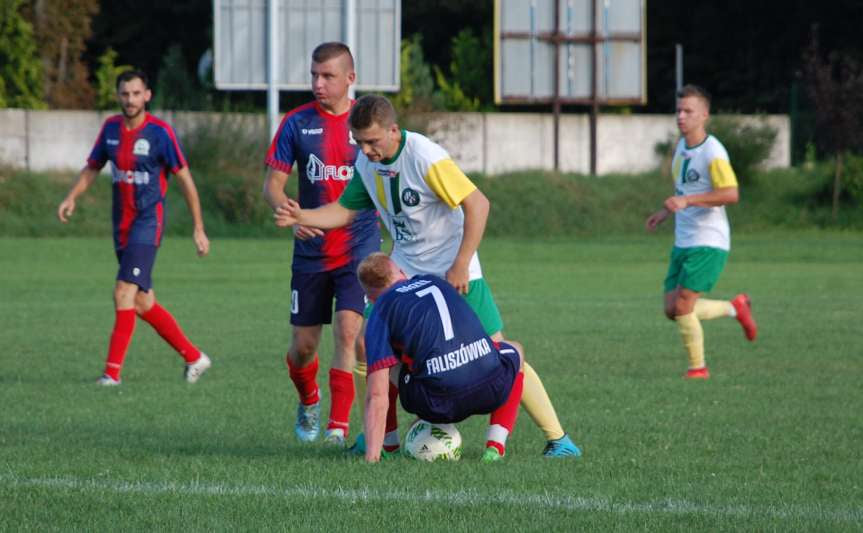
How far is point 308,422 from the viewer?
8.43 m

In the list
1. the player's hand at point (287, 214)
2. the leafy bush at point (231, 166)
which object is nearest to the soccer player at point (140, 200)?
the player's hand at point (287, 214)

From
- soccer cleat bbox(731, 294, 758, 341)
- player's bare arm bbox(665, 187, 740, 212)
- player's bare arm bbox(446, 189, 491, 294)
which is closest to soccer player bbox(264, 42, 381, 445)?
player's bare arm bbox(446, 189, 491, 294)

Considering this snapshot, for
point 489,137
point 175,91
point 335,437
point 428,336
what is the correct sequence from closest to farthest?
point 428,336
point 335,437
point 489,137
point 175,91

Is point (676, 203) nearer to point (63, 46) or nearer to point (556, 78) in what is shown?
point (556, 78)

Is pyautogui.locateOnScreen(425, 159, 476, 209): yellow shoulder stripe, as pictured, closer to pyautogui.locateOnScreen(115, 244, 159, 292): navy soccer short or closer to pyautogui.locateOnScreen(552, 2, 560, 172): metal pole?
pyautogui.locateOnScreen(115, 244, 159, 292): navy soccer short

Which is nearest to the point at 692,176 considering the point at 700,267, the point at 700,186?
the point at 700,186

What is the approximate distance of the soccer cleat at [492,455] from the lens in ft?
23.0

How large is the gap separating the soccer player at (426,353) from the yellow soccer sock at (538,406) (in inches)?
11.8

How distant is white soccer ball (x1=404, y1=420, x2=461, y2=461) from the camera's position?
705 centimetres

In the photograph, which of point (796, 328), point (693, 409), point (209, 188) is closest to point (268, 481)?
point (693, 409)

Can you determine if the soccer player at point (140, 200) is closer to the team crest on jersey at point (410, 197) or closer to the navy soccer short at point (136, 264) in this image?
the navy soccer short at point (136, 264)

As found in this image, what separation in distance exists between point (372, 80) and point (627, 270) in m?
12.8

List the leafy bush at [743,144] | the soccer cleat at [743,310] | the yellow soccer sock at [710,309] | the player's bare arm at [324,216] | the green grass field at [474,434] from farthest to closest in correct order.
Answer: the leafy bush at [743,144] < the soccer cleat at [743,310] < the yellow soccer sock at [710,309] < the player's bare arm at [324,216] < the green grass field at [474,434]

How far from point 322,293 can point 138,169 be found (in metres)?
3.17
